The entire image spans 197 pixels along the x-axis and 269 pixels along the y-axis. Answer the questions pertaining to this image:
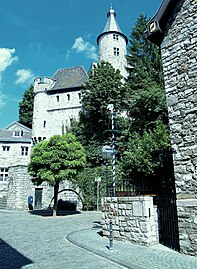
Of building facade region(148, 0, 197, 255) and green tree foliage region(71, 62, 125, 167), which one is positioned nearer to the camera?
building facade region(148, 0, 197, 255)

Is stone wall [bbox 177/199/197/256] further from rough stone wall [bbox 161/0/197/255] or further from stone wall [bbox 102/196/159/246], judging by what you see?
stone wall [bbox 102/196/159/246]

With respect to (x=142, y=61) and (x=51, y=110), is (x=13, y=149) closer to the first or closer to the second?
(x=51, y=110)

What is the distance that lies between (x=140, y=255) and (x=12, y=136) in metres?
33.0

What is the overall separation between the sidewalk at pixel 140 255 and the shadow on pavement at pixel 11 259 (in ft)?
A: 5.76

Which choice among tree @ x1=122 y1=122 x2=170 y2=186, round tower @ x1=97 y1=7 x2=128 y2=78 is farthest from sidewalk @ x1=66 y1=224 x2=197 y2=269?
round tower @ x1=97 y1=7 x2=128 y2=78

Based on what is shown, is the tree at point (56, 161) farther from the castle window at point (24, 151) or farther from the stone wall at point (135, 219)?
the castle window at point (24, 151)

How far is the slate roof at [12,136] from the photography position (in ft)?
115

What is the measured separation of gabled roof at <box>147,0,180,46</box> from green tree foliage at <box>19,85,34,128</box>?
3940cm

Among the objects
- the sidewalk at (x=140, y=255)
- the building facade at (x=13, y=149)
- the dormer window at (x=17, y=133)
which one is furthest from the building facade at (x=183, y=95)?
the dormer window at (x=17, y=133)

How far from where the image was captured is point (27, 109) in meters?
45.6

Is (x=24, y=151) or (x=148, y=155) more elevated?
(x=24, y=151)

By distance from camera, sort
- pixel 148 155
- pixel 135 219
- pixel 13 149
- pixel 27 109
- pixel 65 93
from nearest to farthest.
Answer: pixel 135 219
pixel 148 155
pixel 13 149
pixel 65 93
pixel 27 109

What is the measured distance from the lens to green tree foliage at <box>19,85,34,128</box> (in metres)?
44.5

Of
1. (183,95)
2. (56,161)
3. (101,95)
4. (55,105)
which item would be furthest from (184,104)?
(55,105)
